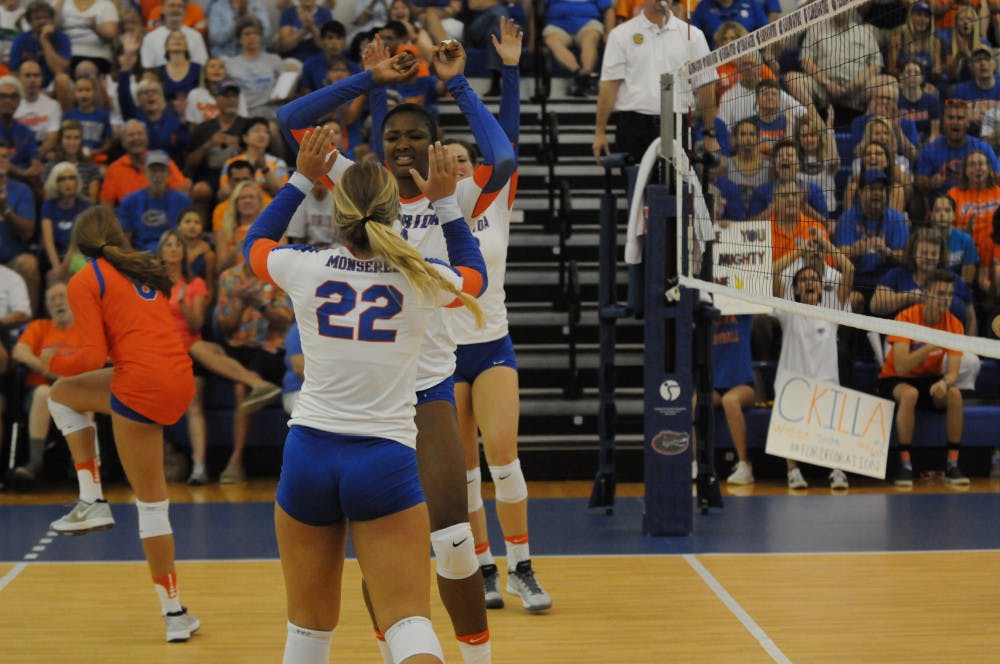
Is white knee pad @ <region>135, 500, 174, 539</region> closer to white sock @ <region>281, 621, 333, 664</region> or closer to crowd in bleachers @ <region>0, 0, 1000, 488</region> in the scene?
white sock @ <region>281, 621, 333, 664</region>

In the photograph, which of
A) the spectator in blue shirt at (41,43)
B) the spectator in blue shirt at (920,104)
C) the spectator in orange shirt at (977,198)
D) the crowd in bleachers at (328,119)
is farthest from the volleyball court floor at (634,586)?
the spectator in blue shirt at (41,43)

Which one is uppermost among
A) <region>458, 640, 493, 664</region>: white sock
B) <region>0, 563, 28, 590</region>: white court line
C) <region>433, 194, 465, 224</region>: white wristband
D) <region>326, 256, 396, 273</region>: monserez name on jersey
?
<region>433, 194, 465, 224</region>: white wristband

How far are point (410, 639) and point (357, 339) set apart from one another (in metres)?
0.84

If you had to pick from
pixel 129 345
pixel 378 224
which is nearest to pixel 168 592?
pixel 129 345

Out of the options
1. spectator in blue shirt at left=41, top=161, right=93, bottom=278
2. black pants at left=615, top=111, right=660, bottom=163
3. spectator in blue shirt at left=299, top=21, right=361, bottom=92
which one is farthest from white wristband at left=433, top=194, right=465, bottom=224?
spectator in blue shirt at left=299, top=21, right=361, bottom=92

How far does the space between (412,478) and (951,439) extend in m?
6.86

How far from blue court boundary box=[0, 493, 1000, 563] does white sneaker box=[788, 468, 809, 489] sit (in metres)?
0.29

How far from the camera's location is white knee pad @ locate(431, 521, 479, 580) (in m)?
4.81

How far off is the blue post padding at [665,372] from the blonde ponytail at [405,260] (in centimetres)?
418

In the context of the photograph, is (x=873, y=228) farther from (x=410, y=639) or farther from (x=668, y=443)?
(x=410, y=639)

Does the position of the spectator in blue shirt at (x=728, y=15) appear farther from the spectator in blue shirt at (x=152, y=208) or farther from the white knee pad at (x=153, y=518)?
the white knee pad at (x=153, y=518)

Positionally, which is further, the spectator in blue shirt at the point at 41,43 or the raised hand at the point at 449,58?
the spectator in blue shirt at the point at 41,43

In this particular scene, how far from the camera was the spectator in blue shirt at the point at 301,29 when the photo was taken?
13188 mm

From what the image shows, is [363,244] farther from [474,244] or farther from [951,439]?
[951,439]
